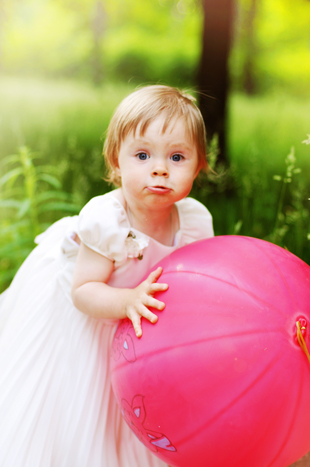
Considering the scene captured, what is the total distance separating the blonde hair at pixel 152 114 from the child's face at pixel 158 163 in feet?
0.08

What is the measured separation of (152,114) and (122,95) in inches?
78.3

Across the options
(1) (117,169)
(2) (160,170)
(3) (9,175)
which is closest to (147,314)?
(2) (160,170)

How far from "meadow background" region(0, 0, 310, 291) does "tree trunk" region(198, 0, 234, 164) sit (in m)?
0.08

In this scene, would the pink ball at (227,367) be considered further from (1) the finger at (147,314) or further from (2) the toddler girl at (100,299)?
(2) the toddler girl at (100,299)

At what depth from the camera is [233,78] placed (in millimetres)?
3084

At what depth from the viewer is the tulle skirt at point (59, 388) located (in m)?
1.58

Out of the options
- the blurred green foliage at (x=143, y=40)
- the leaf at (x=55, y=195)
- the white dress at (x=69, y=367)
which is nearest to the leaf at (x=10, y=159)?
the leaf at (x=55, y=195)

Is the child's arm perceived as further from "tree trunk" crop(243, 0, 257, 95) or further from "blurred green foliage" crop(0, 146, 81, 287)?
"tree trunk" crop(243, 0, 257, 95)

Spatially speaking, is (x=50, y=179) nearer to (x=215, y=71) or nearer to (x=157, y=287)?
(x=215, y=71)

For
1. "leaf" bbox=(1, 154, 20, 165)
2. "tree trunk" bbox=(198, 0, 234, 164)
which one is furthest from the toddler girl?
"leaf" bbox=(1, 154, 20, 165)

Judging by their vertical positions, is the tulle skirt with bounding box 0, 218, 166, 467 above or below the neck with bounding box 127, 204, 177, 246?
below

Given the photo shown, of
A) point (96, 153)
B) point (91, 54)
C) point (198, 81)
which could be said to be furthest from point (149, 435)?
point (91, 54)

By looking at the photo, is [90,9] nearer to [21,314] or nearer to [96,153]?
[96,153]

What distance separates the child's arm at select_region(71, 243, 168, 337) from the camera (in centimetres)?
138
